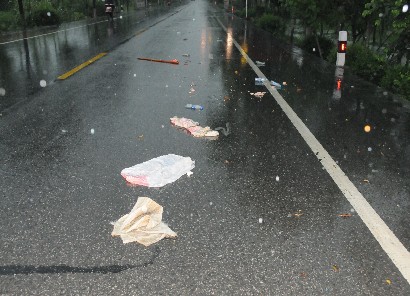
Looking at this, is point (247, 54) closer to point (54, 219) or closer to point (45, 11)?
point (54, 219)

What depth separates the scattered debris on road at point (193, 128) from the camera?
5.53 meters

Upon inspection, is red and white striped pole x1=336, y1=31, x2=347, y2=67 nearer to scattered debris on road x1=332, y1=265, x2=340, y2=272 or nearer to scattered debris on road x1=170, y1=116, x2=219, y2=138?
scattered debris on road x1=170, y1=116, x2=219, y2=138

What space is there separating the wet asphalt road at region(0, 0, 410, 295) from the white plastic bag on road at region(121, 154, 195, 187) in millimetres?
103

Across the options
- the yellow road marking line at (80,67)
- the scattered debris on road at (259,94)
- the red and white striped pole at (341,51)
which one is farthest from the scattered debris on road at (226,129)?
the red and white striped pole at (341,51)

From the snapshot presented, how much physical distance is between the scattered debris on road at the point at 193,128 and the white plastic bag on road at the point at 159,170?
90 cm

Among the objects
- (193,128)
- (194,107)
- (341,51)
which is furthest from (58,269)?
(341,51)

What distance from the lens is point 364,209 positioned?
361 cm

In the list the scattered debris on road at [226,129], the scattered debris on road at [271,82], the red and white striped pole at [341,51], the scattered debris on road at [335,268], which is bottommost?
the scattered debris on road at [271,82]

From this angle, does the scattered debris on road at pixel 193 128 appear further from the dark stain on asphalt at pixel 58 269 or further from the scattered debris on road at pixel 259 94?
the dark stain on asphalt at pixel 58 269

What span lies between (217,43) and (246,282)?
610 inches

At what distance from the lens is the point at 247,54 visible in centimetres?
1373

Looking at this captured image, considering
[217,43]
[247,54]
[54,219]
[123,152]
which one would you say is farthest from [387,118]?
[217,43]

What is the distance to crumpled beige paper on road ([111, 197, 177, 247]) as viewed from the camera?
3.17 m

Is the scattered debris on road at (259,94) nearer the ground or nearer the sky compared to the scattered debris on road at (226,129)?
nearer the ground
